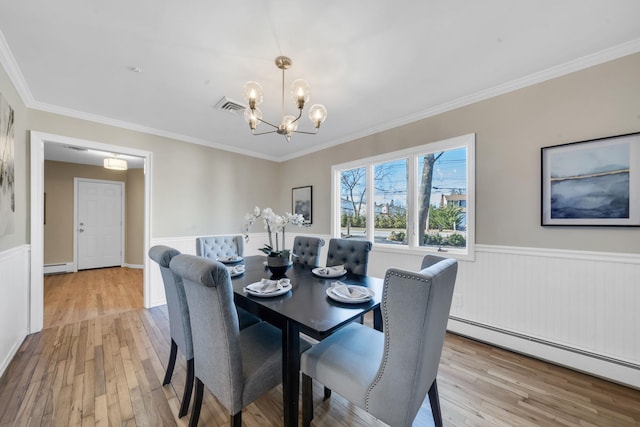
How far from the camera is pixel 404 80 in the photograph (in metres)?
2.20

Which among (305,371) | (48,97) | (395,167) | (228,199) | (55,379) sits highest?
(48,97)

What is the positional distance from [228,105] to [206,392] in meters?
2.62

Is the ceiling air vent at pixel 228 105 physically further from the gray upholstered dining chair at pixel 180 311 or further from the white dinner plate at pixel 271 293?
the white dinner plate at pixel 271 293

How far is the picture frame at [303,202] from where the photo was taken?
14.1 feet

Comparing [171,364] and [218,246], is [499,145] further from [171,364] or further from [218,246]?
[171,364]

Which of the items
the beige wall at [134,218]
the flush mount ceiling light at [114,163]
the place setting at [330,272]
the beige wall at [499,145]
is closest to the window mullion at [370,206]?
the beige wall at [499,145]

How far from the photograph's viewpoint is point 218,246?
9.89ft

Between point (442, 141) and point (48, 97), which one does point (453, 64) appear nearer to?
point (442, 141)

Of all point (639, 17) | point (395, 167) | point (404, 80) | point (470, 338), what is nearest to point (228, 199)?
point (395, 167)

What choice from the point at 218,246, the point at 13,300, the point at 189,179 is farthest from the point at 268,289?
the point at 189,179

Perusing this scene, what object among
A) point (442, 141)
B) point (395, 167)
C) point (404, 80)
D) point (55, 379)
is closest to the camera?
point (55, 379)

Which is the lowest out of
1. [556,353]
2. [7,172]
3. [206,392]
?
[206,392]

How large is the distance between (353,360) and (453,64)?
2.30 meters

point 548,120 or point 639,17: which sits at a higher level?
point 639,17
